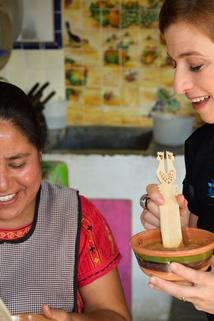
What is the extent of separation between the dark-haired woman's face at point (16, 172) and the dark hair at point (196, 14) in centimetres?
56

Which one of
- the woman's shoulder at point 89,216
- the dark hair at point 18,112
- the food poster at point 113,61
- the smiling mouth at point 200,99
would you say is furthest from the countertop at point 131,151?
the smiling mouth at point 200,99

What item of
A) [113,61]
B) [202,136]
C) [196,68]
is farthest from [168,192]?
[113,61]

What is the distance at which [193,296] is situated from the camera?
1.24 meters

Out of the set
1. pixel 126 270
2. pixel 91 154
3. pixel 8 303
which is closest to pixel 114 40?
pixel 91 154

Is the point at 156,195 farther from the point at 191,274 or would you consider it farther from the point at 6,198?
the point at 6,198

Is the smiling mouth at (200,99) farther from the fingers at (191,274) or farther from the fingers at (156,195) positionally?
the fingers at (191,274)

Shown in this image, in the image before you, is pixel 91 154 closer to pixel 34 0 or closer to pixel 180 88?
pixel 34 0

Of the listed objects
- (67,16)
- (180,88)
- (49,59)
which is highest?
(180,88)

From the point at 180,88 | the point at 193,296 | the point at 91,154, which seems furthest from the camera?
the point at 91,154

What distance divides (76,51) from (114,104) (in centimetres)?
44

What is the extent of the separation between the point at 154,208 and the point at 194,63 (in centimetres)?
41

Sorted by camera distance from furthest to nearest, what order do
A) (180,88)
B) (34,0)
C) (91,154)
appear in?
(34,0)
(91,154)
(180,88)

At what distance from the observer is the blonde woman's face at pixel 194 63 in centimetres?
134

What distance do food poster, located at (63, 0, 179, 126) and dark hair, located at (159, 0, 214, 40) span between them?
257 cm
